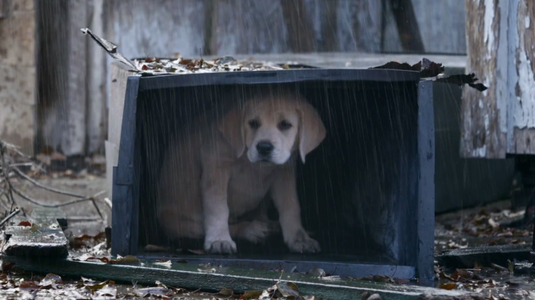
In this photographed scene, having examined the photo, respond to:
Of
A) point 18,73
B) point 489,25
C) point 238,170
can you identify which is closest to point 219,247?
point 238,170

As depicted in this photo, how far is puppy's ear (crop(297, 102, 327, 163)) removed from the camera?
5.26m

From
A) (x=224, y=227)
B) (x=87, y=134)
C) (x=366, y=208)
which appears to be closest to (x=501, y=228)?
(x=366, y=208)

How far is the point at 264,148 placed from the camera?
501 centimetres

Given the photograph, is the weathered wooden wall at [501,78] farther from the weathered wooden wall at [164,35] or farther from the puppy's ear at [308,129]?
the weathered wooden wall at [164,35]

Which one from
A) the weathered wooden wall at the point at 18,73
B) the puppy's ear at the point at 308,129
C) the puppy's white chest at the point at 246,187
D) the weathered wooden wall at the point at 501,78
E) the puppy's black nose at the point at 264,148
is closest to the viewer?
the puppy's black nose at the point at 264,148

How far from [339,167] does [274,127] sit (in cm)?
105

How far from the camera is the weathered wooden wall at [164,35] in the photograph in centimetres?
1082

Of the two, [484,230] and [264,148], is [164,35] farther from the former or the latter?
[264,148]

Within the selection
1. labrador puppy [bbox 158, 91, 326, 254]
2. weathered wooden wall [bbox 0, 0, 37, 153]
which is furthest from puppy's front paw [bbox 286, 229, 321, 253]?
weathered wooden wall [bbox 0, 0, 37, 153]

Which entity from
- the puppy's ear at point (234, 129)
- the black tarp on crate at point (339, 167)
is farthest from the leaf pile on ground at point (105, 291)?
the puppy's ear at point (234, 129)

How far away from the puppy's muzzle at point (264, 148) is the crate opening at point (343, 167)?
503 millimetres

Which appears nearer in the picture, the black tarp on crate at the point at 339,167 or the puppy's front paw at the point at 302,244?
the black tarp on crate at the point at 339,167

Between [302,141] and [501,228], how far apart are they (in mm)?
2646

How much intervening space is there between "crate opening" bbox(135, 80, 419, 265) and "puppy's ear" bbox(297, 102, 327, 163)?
0.64ft
